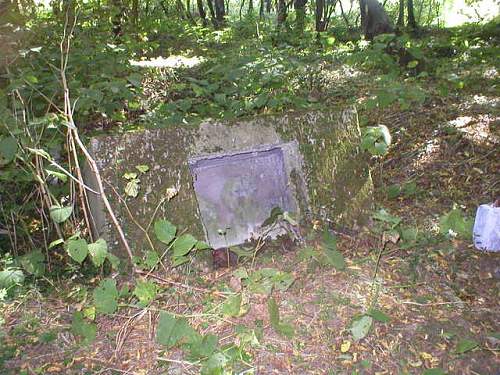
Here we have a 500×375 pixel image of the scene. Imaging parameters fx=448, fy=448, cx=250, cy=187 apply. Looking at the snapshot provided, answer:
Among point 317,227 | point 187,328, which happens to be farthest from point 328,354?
point 317,227

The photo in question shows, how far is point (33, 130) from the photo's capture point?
294 centimetres

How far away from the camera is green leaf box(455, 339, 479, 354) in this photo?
2121 millimetres

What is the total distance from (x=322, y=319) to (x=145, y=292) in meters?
0.93

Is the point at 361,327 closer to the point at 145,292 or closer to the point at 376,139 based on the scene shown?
the point at 145,292

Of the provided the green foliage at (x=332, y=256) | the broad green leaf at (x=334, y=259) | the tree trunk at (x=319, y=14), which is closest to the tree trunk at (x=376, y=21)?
the tree trunk at (x=319, y=14)

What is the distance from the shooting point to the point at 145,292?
232 centimetres

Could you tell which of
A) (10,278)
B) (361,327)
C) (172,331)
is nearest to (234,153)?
(172,331)

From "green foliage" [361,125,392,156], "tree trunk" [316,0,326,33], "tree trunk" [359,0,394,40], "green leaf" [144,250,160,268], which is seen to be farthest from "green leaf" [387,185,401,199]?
"tree trunk" [316,0,326,33]

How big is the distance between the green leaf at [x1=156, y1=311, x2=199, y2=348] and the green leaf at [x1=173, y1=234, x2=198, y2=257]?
0.36m

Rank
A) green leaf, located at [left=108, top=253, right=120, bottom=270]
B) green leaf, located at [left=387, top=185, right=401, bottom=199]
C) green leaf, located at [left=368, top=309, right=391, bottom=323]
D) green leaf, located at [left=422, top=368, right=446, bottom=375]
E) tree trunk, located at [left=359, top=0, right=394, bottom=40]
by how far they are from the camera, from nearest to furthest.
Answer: green leaf, located at [left=422, top=368, right=446, bottom=375] → green leaf, located at [left=368, top=309, right=391, bottom=323] → green leaf, located at [left=108, top=253, right=120, bottom=270] → green leaf, located at [left=387, top=185, right=401, bottom=199] → tree trunk, located at [left=359, top=0, right=394, bottom=40]

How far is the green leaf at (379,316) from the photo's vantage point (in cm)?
222

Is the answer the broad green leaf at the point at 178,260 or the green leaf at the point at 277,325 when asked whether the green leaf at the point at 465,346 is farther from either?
the broad green leaf at the point at 178,260

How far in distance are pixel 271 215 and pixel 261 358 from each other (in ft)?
3.34

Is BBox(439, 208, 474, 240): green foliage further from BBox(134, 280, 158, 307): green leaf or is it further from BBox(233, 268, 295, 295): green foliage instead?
BBox(134, 280, 158, 307): green leaf
